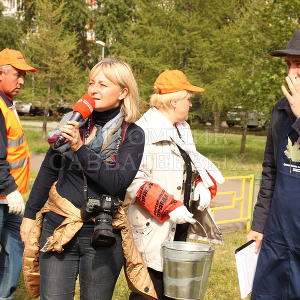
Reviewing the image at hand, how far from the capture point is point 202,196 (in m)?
3.78

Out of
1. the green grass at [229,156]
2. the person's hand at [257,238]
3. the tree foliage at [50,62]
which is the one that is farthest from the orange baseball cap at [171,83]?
the tree foliage at [50,62]

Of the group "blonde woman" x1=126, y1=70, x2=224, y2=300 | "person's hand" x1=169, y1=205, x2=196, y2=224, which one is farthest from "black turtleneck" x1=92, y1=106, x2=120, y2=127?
"person's hand" x1=169, y1=205, x2=196, y2=224

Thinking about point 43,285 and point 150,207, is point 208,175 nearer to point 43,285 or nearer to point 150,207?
point 150,207

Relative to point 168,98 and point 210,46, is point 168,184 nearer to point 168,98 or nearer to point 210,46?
point 168,98

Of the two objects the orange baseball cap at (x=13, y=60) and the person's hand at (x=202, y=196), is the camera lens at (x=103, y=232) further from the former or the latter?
the orange baseball cap at (x=13, y=60)

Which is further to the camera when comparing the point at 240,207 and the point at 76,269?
the point at 240,207

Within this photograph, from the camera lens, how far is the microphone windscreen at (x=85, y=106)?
258 cm

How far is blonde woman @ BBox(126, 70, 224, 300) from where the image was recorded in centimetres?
345

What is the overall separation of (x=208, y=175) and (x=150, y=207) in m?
0.64

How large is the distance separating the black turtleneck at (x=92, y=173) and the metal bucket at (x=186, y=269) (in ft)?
2.00

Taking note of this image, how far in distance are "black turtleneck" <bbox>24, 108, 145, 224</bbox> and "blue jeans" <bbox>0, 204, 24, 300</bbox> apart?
4.82 ft

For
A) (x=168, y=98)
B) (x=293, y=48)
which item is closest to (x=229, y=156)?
(x=168, y=98)

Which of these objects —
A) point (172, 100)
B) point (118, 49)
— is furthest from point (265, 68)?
point (172, 100)

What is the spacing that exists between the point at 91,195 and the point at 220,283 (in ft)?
10.3
